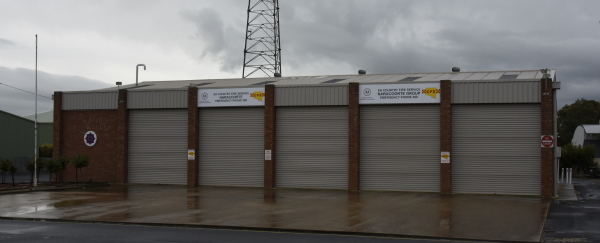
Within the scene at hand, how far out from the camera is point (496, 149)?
29047 millimetres

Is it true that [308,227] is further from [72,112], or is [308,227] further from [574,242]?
[72,112]

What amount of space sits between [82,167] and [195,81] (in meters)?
9.93

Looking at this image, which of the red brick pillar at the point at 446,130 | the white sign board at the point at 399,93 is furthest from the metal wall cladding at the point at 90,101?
the red brick pillar at the point at 446,130

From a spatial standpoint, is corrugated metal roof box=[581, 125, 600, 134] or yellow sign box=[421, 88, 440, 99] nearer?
yellow sign box=[421, 88, 440, 99]

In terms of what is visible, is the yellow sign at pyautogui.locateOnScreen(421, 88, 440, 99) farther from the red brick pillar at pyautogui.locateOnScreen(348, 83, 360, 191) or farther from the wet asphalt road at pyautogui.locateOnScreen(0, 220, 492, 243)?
the wet asphalt road at pyautogui.locateOnScreen(0, 220, 492, 243)

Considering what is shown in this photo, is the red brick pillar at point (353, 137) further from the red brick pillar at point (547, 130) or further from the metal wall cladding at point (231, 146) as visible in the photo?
the red brick pillar at point (547, 130)

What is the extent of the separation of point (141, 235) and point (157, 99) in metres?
20.7

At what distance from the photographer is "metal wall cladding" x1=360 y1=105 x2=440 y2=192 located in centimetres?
2994

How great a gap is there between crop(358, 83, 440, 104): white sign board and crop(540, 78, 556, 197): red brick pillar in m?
4.83

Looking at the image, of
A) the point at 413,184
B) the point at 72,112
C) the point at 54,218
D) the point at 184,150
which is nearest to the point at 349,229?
the point at 54,218

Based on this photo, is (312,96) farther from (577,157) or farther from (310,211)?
(577,157)

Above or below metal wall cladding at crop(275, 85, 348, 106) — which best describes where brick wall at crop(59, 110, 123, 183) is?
below

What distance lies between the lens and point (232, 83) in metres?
39.3

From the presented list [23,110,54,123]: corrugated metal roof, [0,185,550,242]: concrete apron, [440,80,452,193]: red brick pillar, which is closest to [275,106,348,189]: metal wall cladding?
[0,185,550,242]: concrete apron
